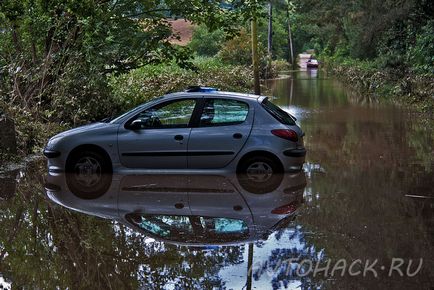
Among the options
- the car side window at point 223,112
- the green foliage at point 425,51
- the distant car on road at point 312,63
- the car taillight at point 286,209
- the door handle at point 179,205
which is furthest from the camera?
the distant car on road at point 312,63

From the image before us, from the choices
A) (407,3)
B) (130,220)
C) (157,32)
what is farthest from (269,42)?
(130,220)

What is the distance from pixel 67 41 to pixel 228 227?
9719 millimetres

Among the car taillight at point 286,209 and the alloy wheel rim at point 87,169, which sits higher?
the alloy wheel rim at point 87,169

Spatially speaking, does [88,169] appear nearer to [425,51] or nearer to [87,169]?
[87,169]

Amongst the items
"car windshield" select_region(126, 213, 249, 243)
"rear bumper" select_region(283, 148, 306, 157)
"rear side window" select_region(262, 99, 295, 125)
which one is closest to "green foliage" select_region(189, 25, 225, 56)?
"rear side window" select_region(262, 99, 295, 125)

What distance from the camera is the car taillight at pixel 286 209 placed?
25.5 feet

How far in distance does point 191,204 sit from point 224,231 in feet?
4.58

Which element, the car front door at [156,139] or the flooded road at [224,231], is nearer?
the flooded road at [224,231]

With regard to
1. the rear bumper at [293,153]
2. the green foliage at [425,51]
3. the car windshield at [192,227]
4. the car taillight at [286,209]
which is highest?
the green foliage at [425,51]

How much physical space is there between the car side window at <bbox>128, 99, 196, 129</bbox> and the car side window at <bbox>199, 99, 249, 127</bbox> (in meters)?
0.25

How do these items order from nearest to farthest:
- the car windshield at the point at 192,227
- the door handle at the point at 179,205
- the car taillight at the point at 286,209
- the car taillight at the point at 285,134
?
Result: the car windshield at the point at 192,227 → the car taillight at the point at 286,209 → the door handle at the point at 179,205 → the car taillight at the point at 285,134

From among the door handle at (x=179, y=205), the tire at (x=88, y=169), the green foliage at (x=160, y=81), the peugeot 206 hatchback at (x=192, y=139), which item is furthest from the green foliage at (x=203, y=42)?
the door handle at (x=179, y=205)

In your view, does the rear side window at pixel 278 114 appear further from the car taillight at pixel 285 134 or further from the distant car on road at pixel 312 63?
the distant car on road at pixel 312 63

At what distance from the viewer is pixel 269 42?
201 ft
